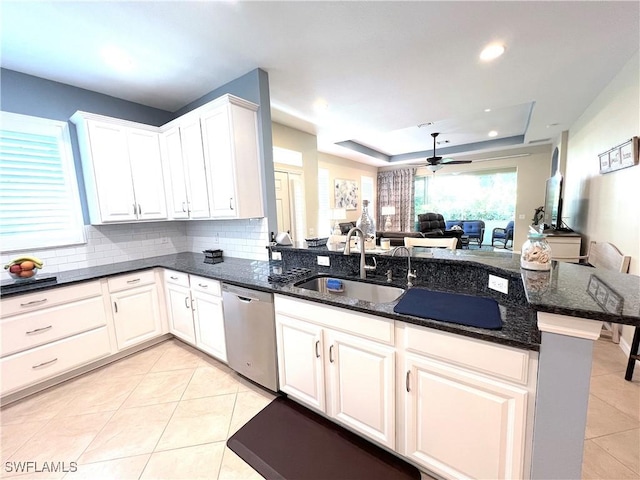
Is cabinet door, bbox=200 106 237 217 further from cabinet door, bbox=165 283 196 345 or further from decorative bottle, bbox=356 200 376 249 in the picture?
decorative bottle, bbox=356 200 376 249

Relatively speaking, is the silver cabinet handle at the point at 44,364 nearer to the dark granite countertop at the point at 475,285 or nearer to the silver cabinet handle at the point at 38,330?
the silver cabinet handle at the point at 38,330

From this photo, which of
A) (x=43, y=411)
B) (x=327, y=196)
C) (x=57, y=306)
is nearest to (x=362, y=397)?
(x=43, y=411)

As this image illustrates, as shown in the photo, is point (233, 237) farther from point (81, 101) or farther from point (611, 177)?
point (611, 177)

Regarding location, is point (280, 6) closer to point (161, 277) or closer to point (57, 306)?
point (161, 277)

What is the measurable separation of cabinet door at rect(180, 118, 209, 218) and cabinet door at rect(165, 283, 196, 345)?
81 cm

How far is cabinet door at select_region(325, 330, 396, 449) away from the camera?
4.43 ft

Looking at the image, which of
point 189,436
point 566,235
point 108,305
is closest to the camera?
point 189,436

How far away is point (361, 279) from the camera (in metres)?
1.88

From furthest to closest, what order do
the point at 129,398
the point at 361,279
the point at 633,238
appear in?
the point at 633,238 → the point at 129,398 → the point at 361,279

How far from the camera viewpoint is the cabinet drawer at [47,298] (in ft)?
6.36

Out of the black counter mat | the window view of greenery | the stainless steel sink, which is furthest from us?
the window view of greenery

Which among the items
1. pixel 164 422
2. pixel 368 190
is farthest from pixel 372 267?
pixel 368 190

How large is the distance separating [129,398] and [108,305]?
893 millimetres

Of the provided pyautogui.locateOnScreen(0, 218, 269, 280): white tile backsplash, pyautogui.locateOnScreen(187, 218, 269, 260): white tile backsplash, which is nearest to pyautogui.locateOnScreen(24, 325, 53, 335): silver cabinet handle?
pyautogui.locateOnScreen(0, 218, 269, 280): white tile backsplash
